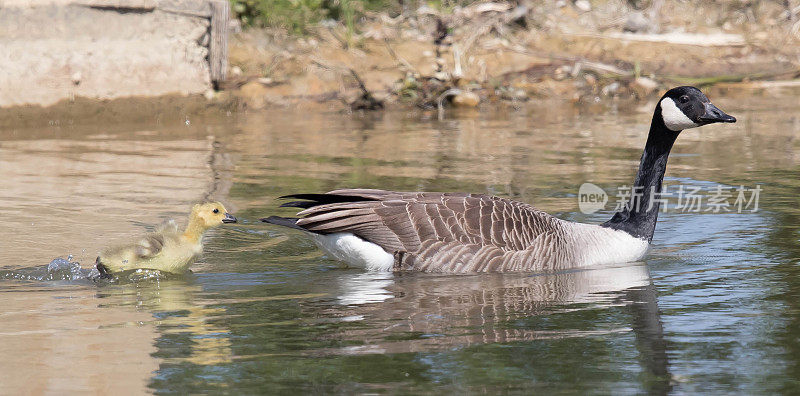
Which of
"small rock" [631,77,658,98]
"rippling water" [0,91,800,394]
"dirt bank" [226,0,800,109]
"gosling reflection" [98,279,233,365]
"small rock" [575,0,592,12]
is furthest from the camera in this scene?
"small rock" [575,0,592,12]

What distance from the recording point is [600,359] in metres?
4.71

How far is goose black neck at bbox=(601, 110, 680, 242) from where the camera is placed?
702 centimetres

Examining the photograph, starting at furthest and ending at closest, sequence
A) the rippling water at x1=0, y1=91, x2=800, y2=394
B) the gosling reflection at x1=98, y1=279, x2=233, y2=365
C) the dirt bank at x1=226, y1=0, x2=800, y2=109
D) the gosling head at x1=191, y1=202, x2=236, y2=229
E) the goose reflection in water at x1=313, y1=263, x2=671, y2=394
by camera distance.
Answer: the dirt bank at x1=226, y1=0, x2=800, y2=109 < the gosling head at x1=191, y1=202, x2=236, y2=229 < the goose reflection in water at x1=313, y1=263, x2=671, y2=394 < the gosling reflection at x1=98, y1=279, x2=233, y2=365 < the rippling water at x1=0, y1=91, x2=800, y2=394

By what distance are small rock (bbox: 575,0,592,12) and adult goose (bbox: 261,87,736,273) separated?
11.3m

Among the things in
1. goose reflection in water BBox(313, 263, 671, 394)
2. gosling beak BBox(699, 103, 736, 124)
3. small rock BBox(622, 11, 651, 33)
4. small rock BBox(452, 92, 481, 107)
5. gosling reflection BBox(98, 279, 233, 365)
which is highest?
small rock BBox(622, 11, 651, 33)

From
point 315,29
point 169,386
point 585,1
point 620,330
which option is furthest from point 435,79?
point 169,386

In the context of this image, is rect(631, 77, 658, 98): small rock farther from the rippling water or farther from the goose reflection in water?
the goose reflection in water

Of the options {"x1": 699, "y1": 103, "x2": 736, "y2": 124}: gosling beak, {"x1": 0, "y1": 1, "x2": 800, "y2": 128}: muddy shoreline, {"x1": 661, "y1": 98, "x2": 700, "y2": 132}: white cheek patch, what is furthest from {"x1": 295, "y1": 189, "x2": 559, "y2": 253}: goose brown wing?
{"x1": 0, "y1": 1, "x2": 800, "y2": 128}: muddy shoreline

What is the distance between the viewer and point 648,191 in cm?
714

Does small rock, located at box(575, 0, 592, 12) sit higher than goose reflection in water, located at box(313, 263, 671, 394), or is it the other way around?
small rock, located at box(575, 0, 592, 12)

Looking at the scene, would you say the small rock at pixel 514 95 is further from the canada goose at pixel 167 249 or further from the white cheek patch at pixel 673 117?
the canada goose at pixel 167 249

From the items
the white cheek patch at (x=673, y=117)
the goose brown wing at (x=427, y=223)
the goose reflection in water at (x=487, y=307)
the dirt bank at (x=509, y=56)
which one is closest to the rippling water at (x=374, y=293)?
the goose reflection in water at (x=487, y=307)

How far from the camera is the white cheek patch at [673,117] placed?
696 centimetres

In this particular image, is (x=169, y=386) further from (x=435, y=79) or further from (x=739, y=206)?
(x=435, y=79)
